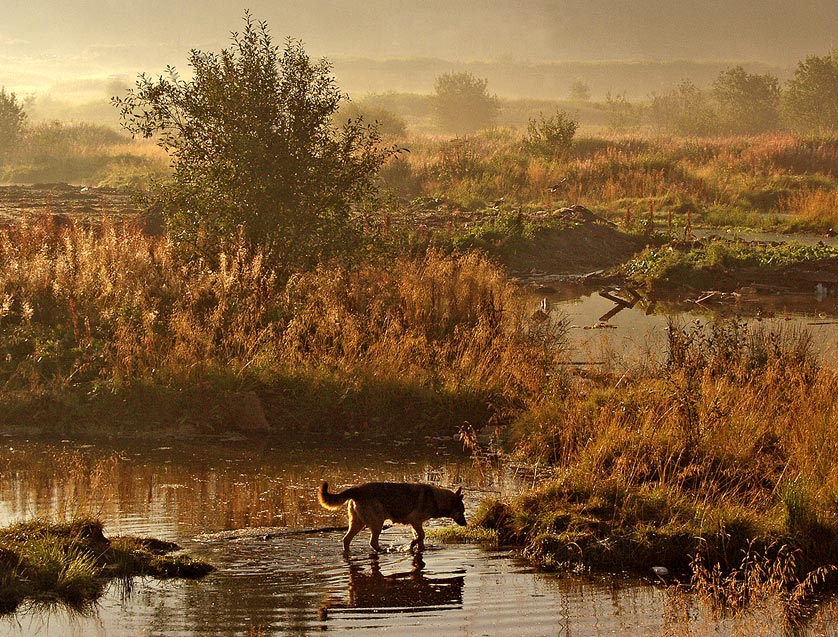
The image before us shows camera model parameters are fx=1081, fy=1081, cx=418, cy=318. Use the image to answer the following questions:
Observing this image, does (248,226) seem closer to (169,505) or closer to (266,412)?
(266,412)

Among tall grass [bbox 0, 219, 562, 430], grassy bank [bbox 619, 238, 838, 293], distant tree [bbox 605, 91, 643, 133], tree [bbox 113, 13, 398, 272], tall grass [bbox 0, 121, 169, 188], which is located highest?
distant tree [bbox 605, 91, 643, 133]

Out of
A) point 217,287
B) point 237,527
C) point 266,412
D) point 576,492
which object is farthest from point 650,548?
point 217,287

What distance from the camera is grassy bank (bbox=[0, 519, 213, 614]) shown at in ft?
30.7

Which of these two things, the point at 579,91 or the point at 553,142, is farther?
the point at 579,91

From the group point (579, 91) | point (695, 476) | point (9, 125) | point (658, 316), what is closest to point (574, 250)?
point (658, 316)

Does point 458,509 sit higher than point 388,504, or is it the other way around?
Result: point 388,504

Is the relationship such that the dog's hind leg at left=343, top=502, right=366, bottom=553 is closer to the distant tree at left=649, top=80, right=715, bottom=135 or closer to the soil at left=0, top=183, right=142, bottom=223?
the soil at left=0, top=183, right=142, bottom=223

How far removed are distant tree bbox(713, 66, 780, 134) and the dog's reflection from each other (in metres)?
98.5

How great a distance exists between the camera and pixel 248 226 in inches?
824

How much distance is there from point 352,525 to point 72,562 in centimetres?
272

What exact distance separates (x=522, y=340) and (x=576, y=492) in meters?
7.71

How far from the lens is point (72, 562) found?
959 centimetres

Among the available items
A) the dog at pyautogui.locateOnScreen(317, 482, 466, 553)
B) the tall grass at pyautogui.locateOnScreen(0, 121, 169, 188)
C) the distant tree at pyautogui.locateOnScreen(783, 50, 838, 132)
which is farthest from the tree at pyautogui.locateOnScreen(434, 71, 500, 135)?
the dog at pyautogui.locateOnScreen(317, 482, 466, 553)

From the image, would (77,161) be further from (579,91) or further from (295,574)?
(579,91)
